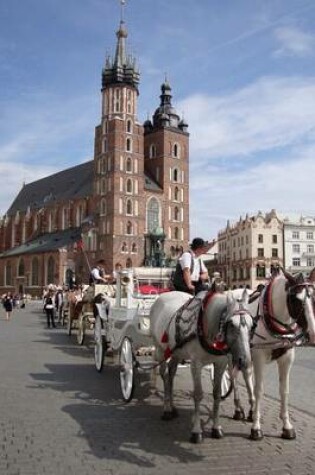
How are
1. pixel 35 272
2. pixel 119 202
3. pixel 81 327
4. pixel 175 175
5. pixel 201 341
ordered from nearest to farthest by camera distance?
pixel 201 341 < pixel 81 327 < pixel 119 202 < pixel 35 272 < pixel 175 175

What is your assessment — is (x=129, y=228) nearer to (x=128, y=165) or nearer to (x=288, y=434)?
(x=128, y=165)

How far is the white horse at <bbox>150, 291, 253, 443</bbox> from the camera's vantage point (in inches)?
191

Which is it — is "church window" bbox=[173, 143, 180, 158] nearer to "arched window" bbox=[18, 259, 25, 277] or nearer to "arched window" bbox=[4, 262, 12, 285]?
"arched window" bbox=[18, 259, 25, 277]

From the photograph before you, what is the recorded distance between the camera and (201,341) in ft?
18.1

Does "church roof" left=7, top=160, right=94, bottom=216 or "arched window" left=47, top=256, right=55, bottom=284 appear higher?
"church roof" left=7, top=160, right=94, bottom=216

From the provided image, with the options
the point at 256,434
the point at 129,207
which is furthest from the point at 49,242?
the point at 256,434

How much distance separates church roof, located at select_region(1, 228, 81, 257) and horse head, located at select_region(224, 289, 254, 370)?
63908mm

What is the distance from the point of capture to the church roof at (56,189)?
7866 cm

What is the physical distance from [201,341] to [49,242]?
70324 mm

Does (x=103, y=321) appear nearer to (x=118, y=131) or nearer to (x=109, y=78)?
(x=118, y=131)

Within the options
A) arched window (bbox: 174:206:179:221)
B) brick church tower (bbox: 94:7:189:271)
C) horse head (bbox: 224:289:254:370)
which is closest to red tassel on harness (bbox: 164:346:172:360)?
horse head (bbox: 224:289:254:370)

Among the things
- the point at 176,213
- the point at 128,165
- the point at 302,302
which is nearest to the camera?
the point at 302,302

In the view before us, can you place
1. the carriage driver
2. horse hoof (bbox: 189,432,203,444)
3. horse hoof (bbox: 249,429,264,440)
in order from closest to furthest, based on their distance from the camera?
1. horse hoof (bbox: 189,432,203,444)
2. horse hoof (bbox: 249,429,264,440)
3. the carriage driver

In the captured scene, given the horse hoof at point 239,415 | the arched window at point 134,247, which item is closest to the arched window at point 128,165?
the arched window at point 134,247
